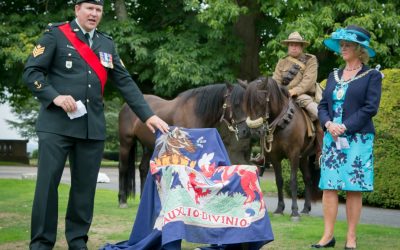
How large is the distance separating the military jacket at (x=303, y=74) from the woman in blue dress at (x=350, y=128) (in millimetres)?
3181

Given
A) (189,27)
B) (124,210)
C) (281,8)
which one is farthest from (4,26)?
(124,210)

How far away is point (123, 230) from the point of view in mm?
8133

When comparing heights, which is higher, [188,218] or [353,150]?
[353,150]

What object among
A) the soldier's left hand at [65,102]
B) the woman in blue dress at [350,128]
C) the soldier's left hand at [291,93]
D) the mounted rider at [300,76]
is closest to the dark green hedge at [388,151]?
the mounted rider at [300,76]

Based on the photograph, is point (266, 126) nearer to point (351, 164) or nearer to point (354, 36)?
point (351, 164)

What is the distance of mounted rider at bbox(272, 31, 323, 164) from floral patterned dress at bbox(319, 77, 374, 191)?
3321mm

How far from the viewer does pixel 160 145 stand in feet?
21.0

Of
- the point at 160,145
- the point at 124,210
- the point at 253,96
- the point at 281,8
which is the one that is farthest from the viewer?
the point at 281,8

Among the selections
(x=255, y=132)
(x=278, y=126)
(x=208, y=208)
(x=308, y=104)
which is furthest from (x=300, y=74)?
(x=208, y=208)

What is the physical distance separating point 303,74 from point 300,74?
0.06 m

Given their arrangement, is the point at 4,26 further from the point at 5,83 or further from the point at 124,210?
the point at 124,210

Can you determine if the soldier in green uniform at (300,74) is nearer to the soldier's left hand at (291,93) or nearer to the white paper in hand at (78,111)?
the soldier's left hand at (291,93)

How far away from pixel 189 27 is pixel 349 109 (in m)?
14.2

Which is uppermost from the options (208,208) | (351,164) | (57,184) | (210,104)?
(210,104)
